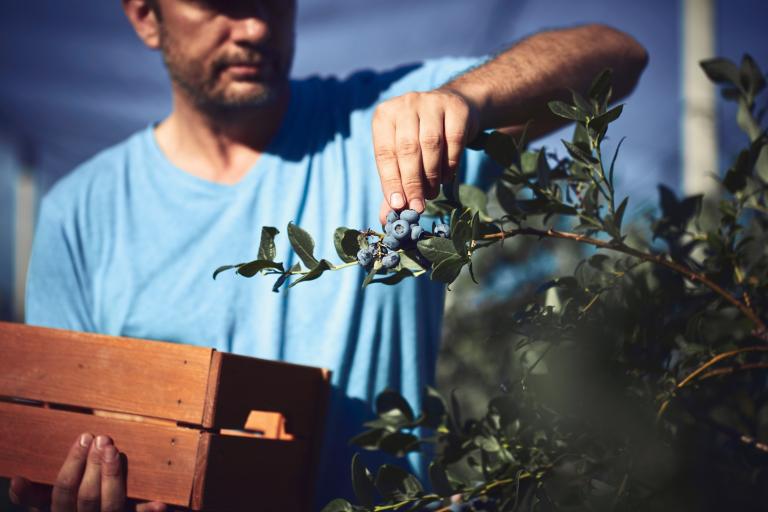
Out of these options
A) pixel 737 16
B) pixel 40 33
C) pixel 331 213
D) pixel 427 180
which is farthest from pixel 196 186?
pixel 40 33

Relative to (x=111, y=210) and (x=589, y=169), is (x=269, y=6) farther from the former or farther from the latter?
(x=589, y=169)

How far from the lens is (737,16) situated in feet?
10.4

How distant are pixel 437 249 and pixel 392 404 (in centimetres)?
39

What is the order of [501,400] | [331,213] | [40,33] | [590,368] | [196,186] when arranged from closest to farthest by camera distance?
[590,368], [501,400], [331,213], [196,186], [40,33]

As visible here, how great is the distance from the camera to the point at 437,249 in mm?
610

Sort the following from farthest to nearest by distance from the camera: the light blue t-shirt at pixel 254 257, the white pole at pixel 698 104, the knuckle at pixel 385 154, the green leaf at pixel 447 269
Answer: the white pole at pixel 698 104 < the light blue t-shirt at pixel 254 257 < the knuckle at pixel 385 154 < the green leaf at pixel 447 269

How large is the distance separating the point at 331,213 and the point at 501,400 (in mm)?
776

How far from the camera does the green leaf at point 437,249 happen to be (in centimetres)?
61

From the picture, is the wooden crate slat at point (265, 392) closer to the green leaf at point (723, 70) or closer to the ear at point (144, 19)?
the green leaf at point (723, 70)

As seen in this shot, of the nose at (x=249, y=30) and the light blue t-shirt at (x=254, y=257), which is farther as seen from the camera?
the nose at (x=249, y=30)

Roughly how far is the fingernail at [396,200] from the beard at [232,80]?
100 centimetres

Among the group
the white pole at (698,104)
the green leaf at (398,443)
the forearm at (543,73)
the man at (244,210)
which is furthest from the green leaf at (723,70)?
the white pole at (698,104)

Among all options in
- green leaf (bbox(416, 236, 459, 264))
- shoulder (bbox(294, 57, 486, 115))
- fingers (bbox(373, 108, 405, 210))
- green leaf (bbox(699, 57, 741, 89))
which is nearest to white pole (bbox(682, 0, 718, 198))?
shoulder (bbox(294, 57, 486, 115))

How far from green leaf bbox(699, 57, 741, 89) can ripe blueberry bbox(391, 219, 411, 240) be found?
1.62 feet
